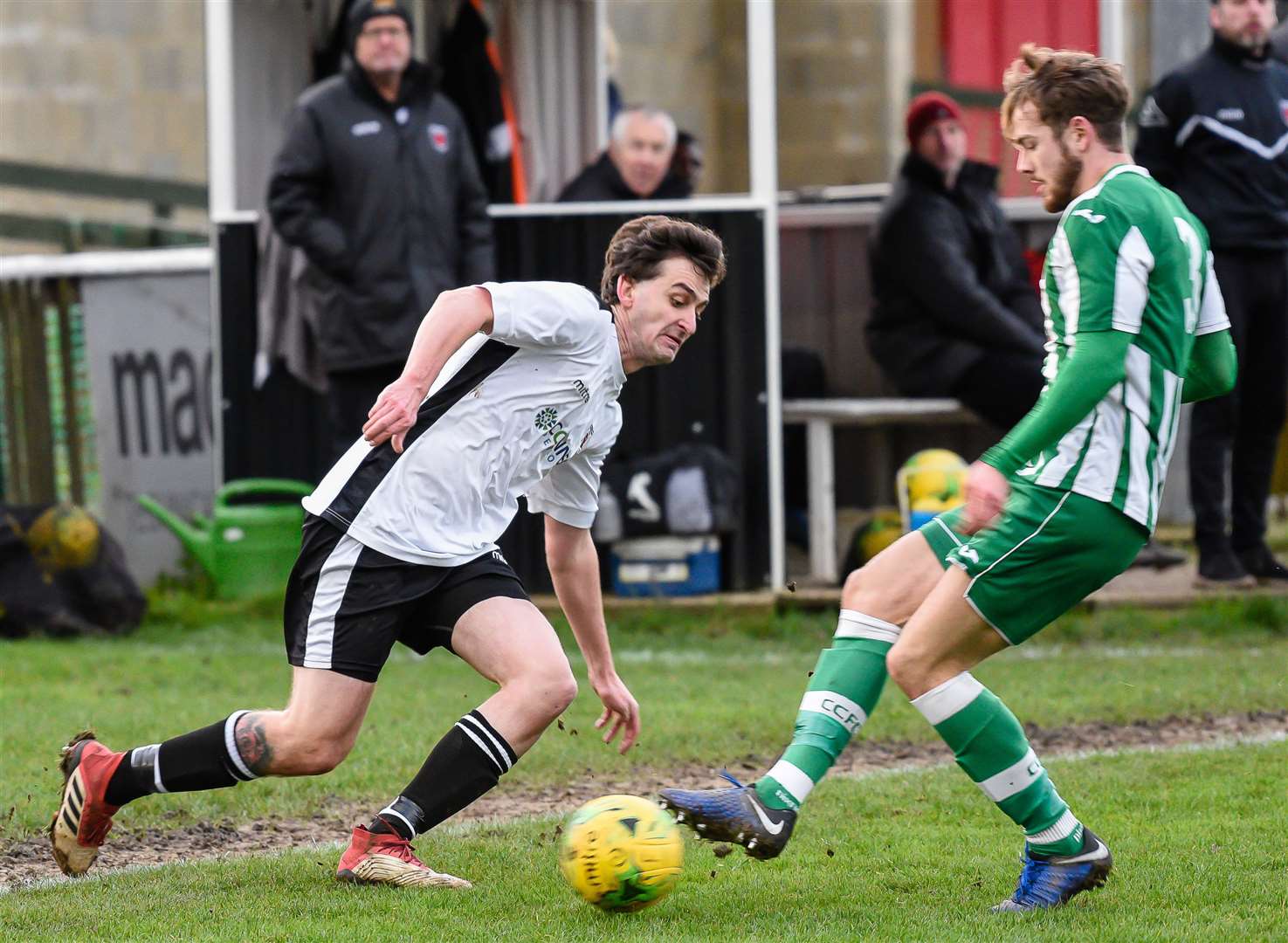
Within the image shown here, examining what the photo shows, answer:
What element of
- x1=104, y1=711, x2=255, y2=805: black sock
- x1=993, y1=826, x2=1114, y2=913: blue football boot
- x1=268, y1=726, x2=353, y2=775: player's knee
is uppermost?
x1=268, y1=726, x2=353, y2=775: player's knee

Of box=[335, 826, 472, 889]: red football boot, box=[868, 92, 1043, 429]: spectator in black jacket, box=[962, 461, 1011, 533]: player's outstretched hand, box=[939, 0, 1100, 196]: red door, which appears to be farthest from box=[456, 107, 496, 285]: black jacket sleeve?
box=[939, 0, 1100, 196]: red door

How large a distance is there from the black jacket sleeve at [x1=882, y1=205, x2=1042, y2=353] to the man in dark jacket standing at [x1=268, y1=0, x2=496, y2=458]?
95.2 inches

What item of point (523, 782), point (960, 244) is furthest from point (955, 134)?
point (523, 782)

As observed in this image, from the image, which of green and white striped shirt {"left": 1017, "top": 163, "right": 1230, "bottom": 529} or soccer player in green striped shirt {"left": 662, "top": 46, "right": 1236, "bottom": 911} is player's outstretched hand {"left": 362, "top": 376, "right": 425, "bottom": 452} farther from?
green and white striped shirt {"left": 1017, "top": 163, "right": 1230, "bottom": 529}

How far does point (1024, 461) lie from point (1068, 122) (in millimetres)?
880

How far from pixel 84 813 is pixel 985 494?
8.27 feet

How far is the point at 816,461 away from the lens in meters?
11.2

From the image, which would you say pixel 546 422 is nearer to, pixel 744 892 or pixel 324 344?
pixel 744 892

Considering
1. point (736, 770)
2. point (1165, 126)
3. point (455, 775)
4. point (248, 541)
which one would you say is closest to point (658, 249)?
point (455, 775)

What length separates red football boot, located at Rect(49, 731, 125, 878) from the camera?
520 cm

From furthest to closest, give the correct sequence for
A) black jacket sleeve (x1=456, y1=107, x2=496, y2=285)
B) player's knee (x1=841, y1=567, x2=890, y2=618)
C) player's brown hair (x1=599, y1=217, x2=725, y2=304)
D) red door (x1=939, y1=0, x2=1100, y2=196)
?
red door (x1=939, y1=0, x2=1100, y2=196) → black jacket sleeve (x1=456, y1=107, x2=496, y2=285) → player's brown hair (x1=599, y1=217, x2=725, y2=304) → player's knee (x1=841, y1=567, x2=890, y2=618)

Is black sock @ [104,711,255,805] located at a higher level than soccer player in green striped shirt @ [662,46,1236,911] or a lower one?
lower

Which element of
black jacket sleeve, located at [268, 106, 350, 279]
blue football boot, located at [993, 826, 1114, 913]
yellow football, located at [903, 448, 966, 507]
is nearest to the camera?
blue football boot, located at [993, 826, 1114, 913]

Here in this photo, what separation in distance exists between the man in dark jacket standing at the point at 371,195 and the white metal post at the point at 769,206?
167 cm
